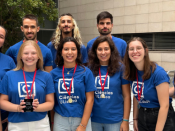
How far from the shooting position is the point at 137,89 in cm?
293

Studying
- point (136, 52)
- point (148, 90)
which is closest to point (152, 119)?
point (148, 90)

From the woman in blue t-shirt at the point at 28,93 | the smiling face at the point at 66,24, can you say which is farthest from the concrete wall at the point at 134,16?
the woman in blue t-shirt at the point at 28,93

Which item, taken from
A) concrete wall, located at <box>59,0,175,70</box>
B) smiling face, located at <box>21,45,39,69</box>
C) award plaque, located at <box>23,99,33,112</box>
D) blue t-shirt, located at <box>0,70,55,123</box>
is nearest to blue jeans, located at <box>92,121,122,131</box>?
blue t-shirt, located at <box>0,70,55,123</box>

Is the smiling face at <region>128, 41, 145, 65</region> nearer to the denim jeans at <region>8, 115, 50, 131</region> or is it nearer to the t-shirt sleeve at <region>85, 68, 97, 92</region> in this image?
the t-shirt sleeve at <region>85, 68, 97, 92</region>

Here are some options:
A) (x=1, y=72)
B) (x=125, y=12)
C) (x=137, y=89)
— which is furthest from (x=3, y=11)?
(x=137, y=89)

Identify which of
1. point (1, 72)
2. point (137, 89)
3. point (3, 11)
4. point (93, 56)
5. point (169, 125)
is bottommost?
point (169, 125)

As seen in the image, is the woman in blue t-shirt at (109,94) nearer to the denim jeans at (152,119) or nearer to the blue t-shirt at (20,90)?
the denim jeans at (152,119)

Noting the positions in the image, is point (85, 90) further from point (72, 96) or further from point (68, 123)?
point (68, 123)

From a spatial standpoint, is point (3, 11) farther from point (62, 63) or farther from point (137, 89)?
point (137, 89)

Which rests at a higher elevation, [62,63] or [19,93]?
[62,63]

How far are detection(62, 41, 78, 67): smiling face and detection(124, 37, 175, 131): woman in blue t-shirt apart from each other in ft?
2.71

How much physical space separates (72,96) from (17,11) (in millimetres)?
Result: 11607

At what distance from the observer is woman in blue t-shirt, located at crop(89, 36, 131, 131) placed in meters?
3.08

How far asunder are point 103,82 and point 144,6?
14.1 m
